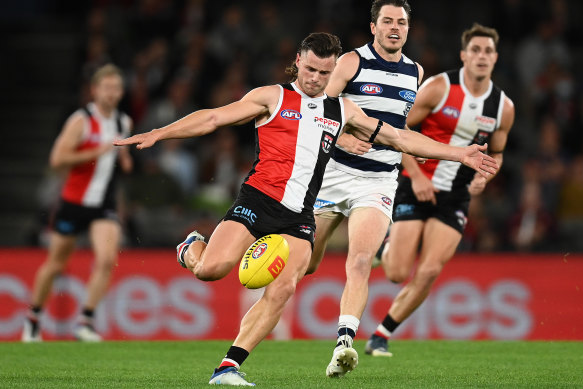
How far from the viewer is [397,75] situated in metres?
A: 8.48

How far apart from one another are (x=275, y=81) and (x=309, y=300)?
487cm

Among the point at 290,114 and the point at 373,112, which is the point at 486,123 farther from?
the point at 290,114

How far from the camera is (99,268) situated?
36.5 feet

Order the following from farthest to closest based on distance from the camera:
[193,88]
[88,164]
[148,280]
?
[193,88] → [148,280] → [88,164]

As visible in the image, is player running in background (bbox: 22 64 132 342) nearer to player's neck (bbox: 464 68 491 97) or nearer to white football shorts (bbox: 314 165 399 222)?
white football shorts (bbox: 314 165 399 222)

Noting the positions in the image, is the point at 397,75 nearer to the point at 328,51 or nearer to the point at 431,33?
the point at 328,51

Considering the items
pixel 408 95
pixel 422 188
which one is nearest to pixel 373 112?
pixel 408 95

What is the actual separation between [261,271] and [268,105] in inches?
46.6

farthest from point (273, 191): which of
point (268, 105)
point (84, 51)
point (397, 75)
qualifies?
point (84, 51)

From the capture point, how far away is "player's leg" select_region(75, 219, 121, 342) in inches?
438

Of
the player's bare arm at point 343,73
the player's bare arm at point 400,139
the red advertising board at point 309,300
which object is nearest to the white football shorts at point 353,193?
the player's bare arm at point 343,73

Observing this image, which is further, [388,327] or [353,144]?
[388,327]

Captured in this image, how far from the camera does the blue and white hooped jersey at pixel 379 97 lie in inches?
330

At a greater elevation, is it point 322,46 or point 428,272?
point 322,46
